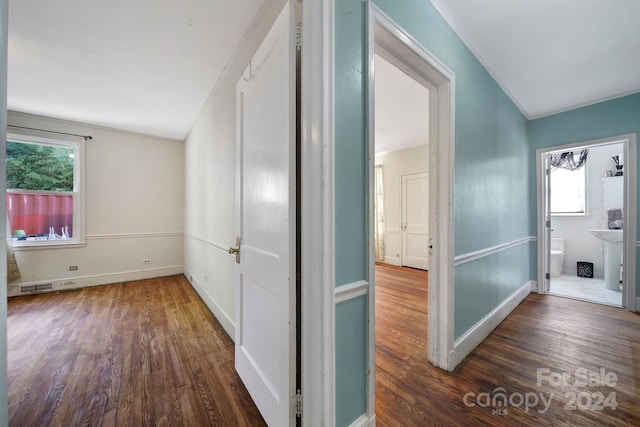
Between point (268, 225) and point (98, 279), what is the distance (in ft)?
14.0

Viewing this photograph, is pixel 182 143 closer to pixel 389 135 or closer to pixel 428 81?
pixel 389 135

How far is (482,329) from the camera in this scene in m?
2.05

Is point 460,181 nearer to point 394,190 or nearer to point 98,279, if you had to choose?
point 394,190

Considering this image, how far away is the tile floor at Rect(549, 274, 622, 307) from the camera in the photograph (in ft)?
9.90

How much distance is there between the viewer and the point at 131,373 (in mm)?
1691

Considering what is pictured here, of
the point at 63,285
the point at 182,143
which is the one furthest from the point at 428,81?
the point at 63,285

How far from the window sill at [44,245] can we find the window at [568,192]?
8265 mm

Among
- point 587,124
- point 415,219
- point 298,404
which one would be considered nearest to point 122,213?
point 298,404

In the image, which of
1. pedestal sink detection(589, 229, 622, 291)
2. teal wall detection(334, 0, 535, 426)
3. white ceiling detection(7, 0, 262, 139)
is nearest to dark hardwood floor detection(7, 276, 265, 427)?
teal wall detection(334, 0, 535, 426)

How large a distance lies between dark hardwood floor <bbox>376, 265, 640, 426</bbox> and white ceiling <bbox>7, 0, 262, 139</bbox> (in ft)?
9.20

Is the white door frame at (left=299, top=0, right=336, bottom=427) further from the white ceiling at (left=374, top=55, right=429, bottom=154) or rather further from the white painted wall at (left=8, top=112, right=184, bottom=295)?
the white painted wall at (left=8, top=112, right=184, bottom=295)

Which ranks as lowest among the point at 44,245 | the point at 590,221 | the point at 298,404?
the point at 298,404

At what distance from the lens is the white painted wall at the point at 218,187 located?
201 centimetres

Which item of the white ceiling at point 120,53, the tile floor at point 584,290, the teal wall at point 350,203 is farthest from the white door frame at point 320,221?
the tile floor at point 584,290
